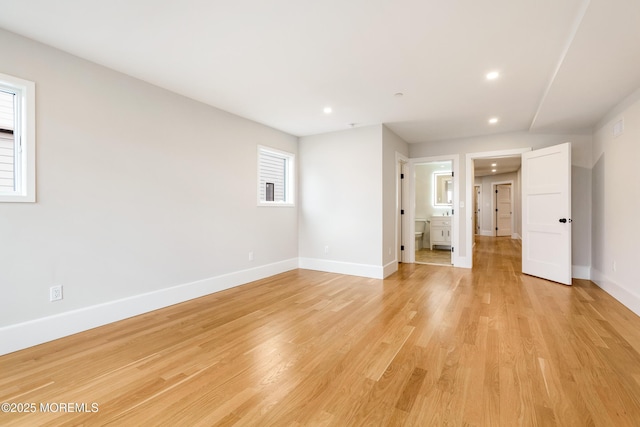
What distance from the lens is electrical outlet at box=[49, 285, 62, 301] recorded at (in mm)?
2459

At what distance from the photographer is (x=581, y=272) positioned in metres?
4.54

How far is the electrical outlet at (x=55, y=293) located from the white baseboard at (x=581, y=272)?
6.68 metres

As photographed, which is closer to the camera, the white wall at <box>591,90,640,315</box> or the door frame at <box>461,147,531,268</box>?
the white wall at <box>591,90,640,315</box>

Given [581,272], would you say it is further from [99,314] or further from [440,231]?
[99,314]

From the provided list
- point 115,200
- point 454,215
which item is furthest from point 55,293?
point 454,215

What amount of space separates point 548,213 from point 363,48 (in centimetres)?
398

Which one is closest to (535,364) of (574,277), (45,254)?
(574,277)

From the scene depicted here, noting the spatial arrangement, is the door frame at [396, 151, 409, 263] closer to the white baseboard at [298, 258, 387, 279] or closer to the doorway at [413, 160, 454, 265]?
the white baseboard at [298, 258, 387, 279]

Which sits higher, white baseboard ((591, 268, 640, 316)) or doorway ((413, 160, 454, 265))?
doorway ((413, 160, 454, 265))

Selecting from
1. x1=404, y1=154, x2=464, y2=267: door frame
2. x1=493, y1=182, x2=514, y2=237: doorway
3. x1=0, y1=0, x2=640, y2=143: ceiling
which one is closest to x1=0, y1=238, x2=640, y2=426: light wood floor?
x1=404, y1=154, x2=464, y2=267: door frame

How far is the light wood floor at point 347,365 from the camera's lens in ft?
5.07

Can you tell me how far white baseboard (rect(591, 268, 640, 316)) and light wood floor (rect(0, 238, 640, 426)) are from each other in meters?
0.11

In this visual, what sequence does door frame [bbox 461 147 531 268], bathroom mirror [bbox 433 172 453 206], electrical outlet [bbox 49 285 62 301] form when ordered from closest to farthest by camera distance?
1. electrical outlet [bbox 49 285 62 301]
2. door frame [bbox 461 147 531 268]
3. bathroom mirror [bbox 433 172 453 206]

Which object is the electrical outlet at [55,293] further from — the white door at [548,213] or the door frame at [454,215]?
the white door at [548,213]
